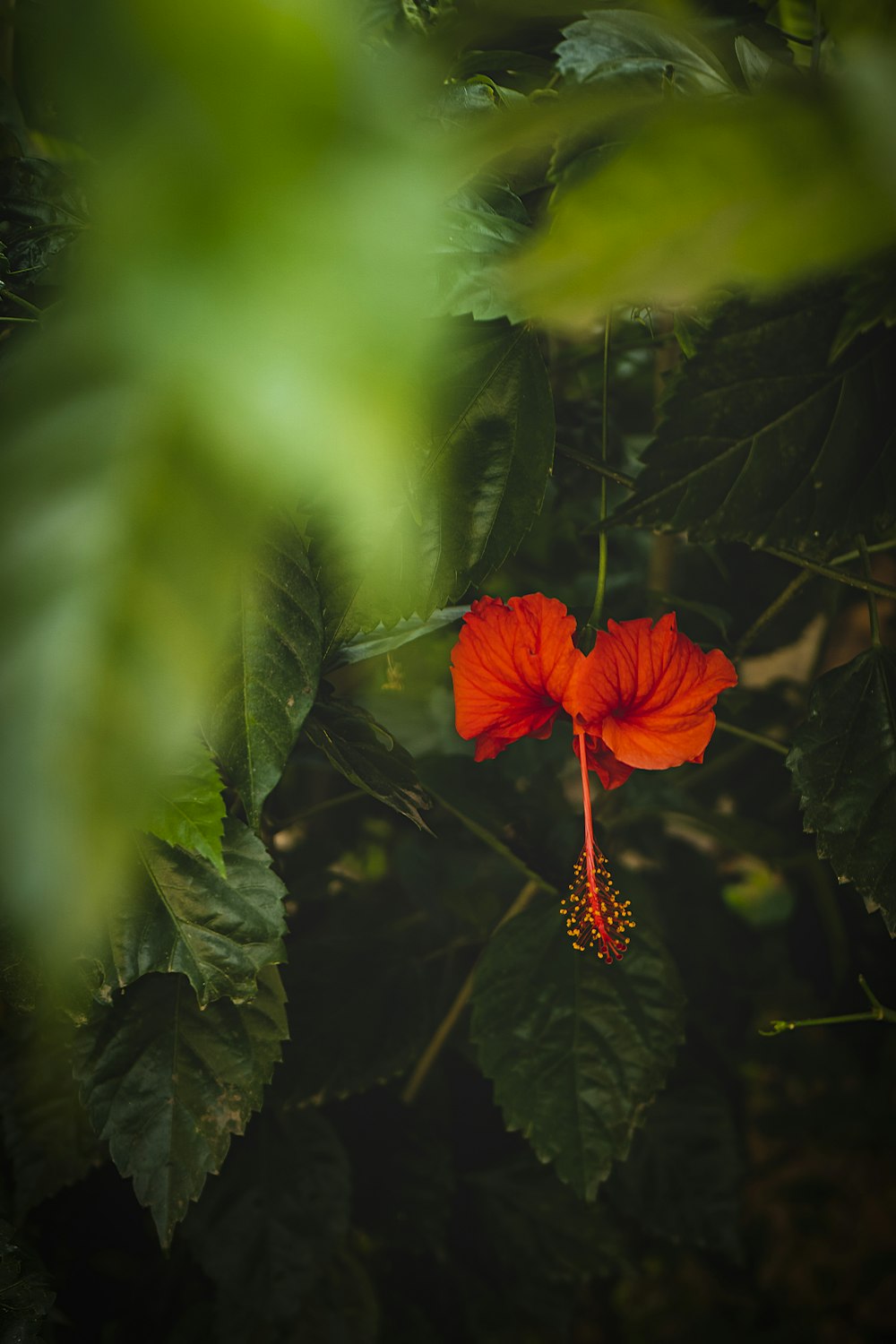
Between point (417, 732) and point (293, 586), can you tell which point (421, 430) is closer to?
point (293, 586)

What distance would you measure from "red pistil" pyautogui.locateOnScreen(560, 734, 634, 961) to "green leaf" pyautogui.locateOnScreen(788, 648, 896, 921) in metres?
0.11

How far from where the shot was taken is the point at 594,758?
50 cm

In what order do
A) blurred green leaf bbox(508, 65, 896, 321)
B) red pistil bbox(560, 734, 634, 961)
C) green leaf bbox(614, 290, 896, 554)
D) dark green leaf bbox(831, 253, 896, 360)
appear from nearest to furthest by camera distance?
blurred green leaf bbox(508, 65, 896, 321), dark green leaf bbox(831, 253, 896, 360), green leaf bbox(614, 290, 896, 554), red pistil bbox(560, 734, 634, 961)

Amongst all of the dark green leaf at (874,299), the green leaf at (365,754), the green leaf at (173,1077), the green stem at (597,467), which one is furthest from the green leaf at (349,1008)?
the dark green leaf at (874,299)

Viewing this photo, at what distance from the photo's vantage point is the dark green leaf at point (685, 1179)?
71 centimetres

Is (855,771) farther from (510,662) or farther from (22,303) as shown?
(22,303)

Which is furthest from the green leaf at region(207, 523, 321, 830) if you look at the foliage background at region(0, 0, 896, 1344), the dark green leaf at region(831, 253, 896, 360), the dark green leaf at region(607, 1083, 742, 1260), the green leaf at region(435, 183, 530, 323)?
the dark green leaf at region(607, 1083, 742, 1260)

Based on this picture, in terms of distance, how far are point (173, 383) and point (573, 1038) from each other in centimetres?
55

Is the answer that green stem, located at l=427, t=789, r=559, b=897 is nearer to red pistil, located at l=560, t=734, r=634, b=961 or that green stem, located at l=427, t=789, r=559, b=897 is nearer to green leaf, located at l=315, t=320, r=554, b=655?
red pistil, located at l=560, t=734, r=634, b=961

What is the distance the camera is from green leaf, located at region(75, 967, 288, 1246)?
1.64 ft

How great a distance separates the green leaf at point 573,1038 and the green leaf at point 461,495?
0.29m

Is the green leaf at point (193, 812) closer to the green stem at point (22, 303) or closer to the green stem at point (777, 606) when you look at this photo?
the green stem at point (22, 303)

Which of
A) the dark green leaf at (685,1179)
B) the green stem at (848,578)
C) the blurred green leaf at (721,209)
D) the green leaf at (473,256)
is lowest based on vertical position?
the dark green leaf at (685,1179)

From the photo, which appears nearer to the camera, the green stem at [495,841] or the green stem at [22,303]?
the green stem at [22,303]
